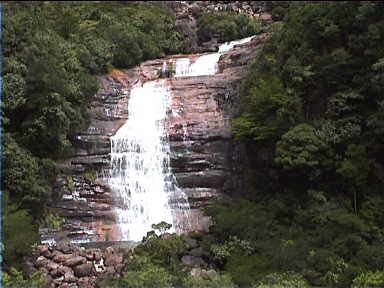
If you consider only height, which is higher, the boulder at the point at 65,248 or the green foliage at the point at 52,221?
the green foliage at the point at 52,221

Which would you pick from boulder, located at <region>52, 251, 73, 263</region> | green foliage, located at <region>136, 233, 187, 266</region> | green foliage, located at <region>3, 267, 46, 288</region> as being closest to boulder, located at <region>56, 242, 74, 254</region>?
boulder, located at <region>52, 251, 73, 263</region>

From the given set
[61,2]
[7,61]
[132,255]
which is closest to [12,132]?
[7,61]

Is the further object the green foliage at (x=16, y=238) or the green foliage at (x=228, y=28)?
the green foliage at (x=228, y=28)

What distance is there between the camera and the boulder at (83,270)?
1287 centimetres

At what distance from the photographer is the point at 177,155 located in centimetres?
1853

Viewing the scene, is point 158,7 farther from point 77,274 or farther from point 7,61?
point 77,274

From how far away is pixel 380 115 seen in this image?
1427 cm

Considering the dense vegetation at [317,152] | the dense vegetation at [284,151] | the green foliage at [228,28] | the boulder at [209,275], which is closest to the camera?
the boulder at [209,275]

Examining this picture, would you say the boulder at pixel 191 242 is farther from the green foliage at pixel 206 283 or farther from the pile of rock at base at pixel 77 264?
the green foliage at pixel 206 283

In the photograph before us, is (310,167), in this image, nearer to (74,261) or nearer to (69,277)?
(74,261)

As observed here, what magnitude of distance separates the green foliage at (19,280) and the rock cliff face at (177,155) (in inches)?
183

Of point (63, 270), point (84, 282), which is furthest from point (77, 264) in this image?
point (84, 282)

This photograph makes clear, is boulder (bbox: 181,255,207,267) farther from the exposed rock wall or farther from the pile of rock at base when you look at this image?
the exposed rock wall

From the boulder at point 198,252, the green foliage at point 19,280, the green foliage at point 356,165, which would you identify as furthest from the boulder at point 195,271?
the green foliage at point 356,165
